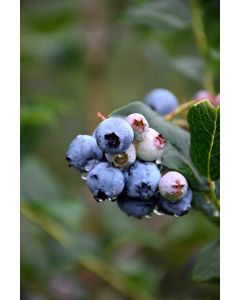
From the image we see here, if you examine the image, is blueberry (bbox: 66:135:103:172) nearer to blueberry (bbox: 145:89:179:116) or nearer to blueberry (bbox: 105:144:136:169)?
blueberry (bbox: 105:144:136:169)

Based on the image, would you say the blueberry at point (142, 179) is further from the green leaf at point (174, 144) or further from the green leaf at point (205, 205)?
the green leaf at point (205, 205)

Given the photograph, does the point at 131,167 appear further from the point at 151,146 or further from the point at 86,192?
the point at 86,192

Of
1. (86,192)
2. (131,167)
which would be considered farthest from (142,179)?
(86,192)

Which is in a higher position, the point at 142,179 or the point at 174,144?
the point at 174,144

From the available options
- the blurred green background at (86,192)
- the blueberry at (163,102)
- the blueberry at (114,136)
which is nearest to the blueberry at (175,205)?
the blueberry at (114,136)

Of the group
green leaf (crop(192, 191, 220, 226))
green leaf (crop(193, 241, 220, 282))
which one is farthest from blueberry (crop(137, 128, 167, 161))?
green leaf (crop(193, 241, 220, 282))

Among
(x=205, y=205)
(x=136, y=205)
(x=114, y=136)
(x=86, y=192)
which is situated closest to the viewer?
(x=114, y=136)

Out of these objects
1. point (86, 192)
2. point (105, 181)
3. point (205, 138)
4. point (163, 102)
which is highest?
point (86, 192)

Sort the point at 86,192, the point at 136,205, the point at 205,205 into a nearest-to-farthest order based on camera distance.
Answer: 1. the point at 136,205
2. the point at 205,205
3. the point at 86,192
